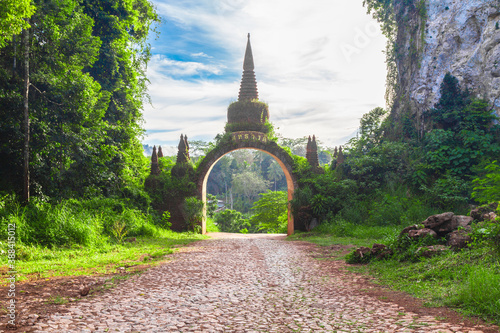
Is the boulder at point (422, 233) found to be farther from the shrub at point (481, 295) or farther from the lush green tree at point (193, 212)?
the lush green tree at point (193, 212)

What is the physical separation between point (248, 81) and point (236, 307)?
15773 mm

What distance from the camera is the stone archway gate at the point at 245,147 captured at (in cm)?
1598

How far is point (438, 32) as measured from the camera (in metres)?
14.8

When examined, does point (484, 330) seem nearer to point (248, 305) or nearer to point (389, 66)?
point (248, 305)

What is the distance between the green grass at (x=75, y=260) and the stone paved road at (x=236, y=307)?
38.9 inches

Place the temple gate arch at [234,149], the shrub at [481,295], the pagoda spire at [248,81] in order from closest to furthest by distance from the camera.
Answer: the shrub at [481,295], the temple gate arch at [234,149], the pagoda spire at [248,81]

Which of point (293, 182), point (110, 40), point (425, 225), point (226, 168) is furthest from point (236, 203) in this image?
point (425, 225)

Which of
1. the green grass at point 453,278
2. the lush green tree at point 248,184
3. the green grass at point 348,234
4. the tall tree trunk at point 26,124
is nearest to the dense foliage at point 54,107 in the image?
the tall tree trunk at point 26,124

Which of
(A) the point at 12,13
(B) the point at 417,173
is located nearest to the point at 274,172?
(B) the point at 417,173

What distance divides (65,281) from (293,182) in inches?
488

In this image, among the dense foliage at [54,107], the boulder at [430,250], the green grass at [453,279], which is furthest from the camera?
the dense foliage at [54,107]

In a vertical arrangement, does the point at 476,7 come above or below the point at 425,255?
above

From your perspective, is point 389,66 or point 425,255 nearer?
point 425,255

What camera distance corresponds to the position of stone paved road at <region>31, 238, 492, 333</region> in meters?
2.96
